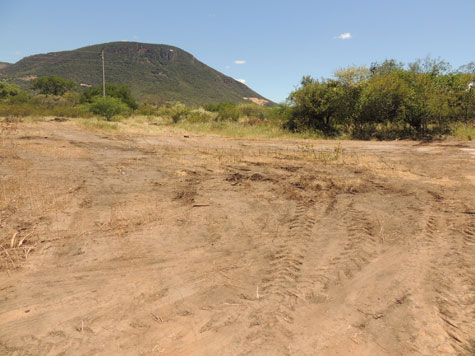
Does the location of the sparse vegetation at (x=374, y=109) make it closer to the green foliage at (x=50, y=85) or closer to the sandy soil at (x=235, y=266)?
the sandy soil at (x=235, y=266)

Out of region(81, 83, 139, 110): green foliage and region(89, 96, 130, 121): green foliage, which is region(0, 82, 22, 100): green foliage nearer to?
region(81, 83, 139, 110): green foliage

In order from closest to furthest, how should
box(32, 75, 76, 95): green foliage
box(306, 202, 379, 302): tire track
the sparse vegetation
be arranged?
box(306, 202, 379, 302): tire track < the sparse vegetation < box(32, 75, 76, 95): green foliage

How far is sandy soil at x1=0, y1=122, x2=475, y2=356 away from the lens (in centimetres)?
218

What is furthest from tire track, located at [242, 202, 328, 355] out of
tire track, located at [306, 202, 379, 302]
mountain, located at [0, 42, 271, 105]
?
mountain, located at [0, 42, 271, 105]

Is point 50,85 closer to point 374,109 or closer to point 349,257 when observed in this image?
point 374,109

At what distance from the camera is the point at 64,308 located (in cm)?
250

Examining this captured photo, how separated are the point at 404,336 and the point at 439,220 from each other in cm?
280

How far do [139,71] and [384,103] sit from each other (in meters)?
83.1

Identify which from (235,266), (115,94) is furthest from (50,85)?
(235,266)

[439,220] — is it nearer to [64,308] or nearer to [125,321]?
[125,321]

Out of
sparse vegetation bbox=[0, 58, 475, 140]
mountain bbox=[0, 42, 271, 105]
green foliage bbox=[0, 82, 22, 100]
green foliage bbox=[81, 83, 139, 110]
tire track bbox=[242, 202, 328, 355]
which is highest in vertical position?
mountain bbox=[0, 42, 271, 105]

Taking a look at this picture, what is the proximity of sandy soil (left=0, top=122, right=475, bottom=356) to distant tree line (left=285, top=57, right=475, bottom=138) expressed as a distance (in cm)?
1048

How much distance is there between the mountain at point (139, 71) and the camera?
72.2 m

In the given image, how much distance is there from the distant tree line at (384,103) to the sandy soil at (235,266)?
10477mm
